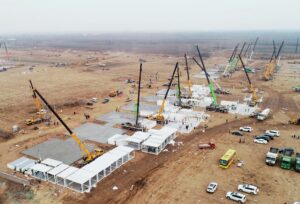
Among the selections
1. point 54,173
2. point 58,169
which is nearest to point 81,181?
point 54,173

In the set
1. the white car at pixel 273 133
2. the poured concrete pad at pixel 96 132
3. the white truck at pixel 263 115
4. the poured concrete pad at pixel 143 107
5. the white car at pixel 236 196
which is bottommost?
the poured concrete pad at pixel 96 132

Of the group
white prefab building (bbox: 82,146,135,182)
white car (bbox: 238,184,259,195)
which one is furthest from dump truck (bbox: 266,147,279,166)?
white prefab building (bbox: 82,146,135,182)

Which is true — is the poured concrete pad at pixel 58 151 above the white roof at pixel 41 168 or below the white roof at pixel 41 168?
below

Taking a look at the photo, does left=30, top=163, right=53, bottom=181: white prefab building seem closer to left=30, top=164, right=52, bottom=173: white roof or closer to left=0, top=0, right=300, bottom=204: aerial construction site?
left=30, top=164, right=52, bottom=173: white roof

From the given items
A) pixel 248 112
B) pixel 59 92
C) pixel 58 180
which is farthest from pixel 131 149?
pixel 59 92

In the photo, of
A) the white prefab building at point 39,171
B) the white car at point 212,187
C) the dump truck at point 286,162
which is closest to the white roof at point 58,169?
the white prefab building at point 39,171

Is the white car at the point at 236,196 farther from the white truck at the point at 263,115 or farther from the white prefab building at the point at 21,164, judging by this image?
the white truck at the point at 263,115

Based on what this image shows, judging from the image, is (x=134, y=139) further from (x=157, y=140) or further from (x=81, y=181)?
(x=81, y=181)
